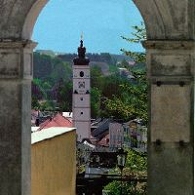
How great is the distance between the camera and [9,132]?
668 centimetres

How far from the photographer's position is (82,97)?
8000 centimetres

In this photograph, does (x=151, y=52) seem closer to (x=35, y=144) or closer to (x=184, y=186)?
(x=184, y=186)

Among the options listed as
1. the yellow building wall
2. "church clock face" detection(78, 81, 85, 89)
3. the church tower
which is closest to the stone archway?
the yellow building wall

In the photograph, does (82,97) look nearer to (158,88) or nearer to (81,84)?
(81,84)

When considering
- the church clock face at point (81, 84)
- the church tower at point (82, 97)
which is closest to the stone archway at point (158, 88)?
the church tower at point (82, 97)

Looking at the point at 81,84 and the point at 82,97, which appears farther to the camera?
the point at 81,84

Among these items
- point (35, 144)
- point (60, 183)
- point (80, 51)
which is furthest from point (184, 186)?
point (80, 51)

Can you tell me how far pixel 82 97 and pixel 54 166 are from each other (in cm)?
7057

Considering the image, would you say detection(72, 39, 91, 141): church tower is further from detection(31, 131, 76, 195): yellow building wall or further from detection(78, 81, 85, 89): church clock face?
detection(31, 131, 76, 195): yellow building wall

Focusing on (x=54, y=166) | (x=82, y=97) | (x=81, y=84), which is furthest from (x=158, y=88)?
(x=81, y=84)

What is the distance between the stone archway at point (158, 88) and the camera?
21.0 ft

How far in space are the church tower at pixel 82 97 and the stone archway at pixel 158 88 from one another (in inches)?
2684

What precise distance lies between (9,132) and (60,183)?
3302 millimetres

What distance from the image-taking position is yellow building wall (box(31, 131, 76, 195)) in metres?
8.34
